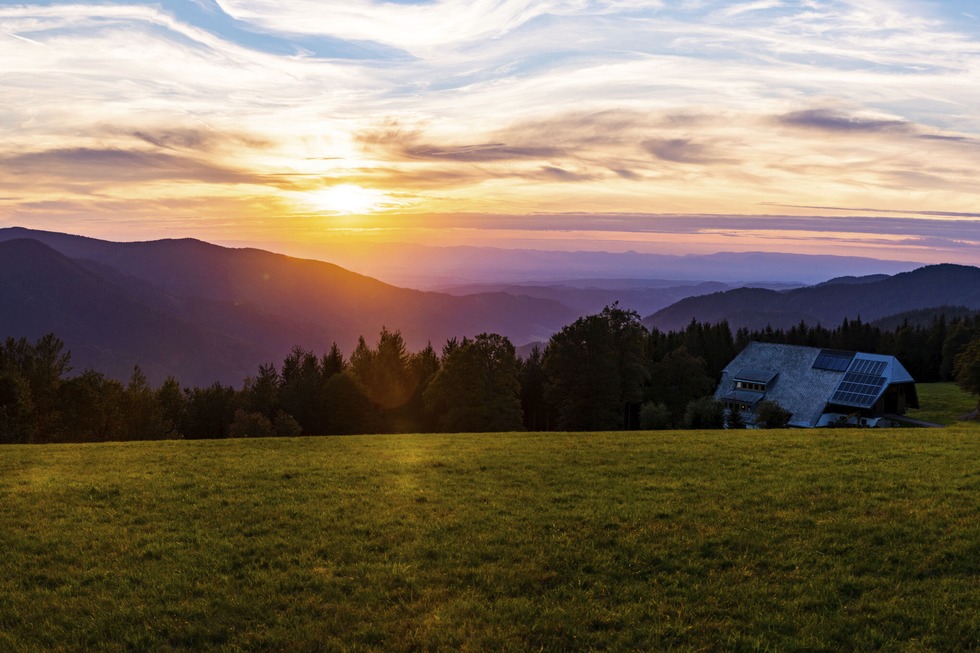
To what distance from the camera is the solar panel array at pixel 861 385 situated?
85.0 metres

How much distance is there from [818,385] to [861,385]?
220 inches

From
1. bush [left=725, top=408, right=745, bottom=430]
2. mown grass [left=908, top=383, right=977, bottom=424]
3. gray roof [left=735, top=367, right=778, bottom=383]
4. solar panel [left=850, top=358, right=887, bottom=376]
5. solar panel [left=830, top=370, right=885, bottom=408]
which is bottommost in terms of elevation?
bush [left=725, top=408, right=745, bottom=430]

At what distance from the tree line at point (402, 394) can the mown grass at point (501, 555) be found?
155ft

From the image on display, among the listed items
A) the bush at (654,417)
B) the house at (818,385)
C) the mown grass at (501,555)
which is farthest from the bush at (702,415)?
the mown grass at (501,555)

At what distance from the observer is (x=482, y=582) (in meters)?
12.5

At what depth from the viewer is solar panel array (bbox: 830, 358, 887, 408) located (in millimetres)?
85000

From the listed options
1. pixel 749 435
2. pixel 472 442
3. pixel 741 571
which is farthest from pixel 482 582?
pixel 749 435

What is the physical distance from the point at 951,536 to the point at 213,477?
22.1 meters

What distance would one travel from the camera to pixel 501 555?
45.5 feet

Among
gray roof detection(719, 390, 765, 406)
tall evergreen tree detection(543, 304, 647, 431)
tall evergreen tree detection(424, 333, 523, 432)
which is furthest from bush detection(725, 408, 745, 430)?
tall evergreen tree detection(424, 333, 523, 432)

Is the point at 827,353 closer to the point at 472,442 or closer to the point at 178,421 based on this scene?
the point at 472,442

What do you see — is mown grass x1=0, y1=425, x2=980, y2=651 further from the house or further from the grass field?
the house

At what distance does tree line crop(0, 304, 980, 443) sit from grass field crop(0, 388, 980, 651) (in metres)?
47.1

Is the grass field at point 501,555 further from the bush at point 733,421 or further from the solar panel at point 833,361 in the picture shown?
the solar panel at point 833,361
